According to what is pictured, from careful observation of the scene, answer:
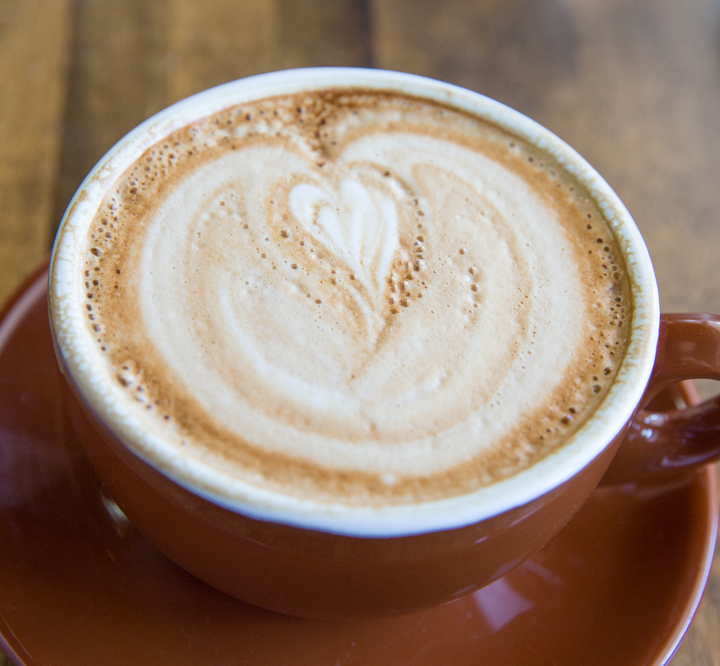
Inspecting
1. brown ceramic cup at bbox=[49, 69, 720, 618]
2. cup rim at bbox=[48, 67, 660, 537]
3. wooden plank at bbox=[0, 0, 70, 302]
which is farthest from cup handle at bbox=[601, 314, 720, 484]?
wooden plank at bbox=[0, 0, 70, 302]

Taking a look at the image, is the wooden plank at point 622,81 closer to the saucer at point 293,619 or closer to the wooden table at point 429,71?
the wooden table at point 429,71

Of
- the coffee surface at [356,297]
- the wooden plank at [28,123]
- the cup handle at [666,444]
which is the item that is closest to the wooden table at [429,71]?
the wooden plank at [28,123]

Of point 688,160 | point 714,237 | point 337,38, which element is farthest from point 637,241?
point 337,38

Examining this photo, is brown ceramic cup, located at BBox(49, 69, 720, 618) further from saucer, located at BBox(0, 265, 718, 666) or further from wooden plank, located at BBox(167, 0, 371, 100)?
wooden plank, located at BBox(167, 0, 371, 100)

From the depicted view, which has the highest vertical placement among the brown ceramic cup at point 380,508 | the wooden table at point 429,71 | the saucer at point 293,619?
the wooden table at point 429,71

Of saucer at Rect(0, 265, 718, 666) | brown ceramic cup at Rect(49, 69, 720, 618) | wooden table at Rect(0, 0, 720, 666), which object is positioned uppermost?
wooden table at Rect(0, 0, 720, 666)

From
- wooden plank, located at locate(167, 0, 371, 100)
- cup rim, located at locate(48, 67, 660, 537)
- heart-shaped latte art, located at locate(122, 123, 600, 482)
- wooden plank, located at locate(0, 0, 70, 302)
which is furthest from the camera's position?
wooden plank, located at locate(167, 0, 371, 100)
